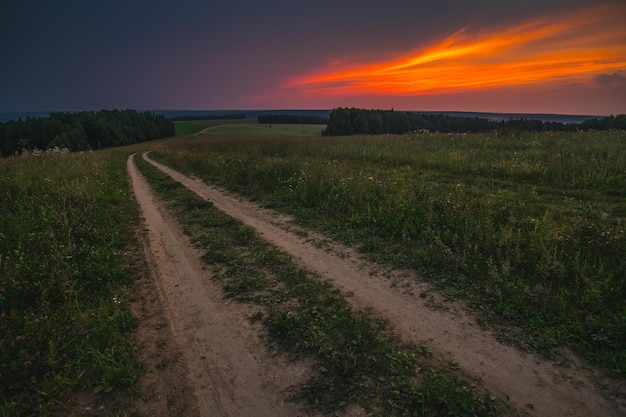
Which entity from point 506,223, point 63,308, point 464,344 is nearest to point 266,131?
point 506,223

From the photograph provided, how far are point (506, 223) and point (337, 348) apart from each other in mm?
5431

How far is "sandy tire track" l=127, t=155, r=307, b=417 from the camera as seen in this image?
3375 millimetres

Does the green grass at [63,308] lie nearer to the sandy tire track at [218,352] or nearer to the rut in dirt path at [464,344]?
the sandy tire track at [218,352]

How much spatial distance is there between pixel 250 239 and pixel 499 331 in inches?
215

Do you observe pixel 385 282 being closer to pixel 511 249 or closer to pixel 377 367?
pixel 377 367

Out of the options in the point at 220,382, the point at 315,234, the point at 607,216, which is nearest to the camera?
the point at 220,382

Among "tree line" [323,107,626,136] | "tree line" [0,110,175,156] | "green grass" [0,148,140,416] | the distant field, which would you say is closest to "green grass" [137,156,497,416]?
"green grass" [0,148,140,416]

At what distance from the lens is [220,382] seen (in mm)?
3635

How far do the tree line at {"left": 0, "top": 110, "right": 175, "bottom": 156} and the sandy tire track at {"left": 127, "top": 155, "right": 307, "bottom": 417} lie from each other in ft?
207

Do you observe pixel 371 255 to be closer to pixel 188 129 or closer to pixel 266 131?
pixel 266 131

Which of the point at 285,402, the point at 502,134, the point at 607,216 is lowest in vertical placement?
the point at 285,402

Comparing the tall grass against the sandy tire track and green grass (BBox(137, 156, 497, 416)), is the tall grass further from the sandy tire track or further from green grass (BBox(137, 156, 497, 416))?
the sandy tire track

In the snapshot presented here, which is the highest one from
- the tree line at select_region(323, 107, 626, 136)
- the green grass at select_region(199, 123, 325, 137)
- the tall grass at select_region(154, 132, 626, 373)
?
the tree line at select_region(323, 107, 626, 136)

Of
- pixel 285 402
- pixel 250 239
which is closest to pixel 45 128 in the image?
pixel 250 239
